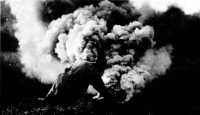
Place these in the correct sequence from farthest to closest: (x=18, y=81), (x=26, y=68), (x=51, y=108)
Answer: (x=26, y=68)
(x=18, y=81)
(x=51, y=108)

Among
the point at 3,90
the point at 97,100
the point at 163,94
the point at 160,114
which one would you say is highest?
the point at 163,94

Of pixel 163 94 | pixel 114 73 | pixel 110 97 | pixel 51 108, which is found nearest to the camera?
pixel 51 108

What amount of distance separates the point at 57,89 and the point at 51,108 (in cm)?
29

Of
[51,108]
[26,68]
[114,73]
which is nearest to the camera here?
[51,108]

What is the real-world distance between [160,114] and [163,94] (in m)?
23.4

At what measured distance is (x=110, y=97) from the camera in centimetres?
506

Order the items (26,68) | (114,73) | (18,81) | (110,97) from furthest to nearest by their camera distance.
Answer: (26,68) < (18,81) < (114,73) < (110,97)

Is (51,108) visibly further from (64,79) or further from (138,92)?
(138,92)

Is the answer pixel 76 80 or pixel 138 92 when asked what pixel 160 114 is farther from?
pixel 138 92

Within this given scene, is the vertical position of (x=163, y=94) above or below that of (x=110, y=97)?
above

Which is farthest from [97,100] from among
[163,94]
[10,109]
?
[163,94]

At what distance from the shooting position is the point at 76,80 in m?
4.75

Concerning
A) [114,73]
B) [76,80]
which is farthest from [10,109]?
[114,73]

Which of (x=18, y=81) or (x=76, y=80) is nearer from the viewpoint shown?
(x=76, y=80)
